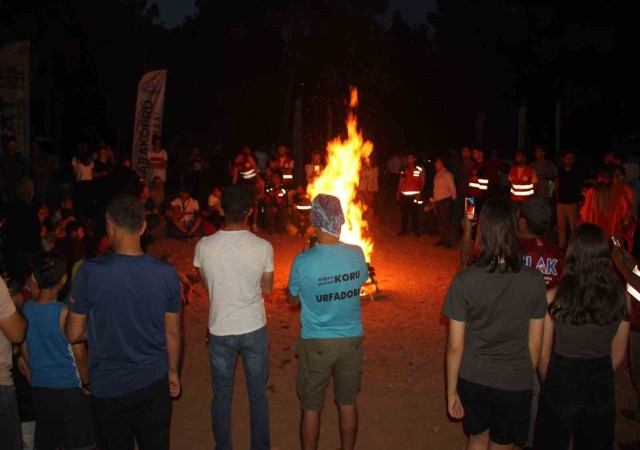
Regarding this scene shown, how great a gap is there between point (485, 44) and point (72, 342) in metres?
32.4

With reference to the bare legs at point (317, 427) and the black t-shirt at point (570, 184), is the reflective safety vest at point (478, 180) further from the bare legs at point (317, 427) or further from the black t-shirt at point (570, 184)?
the bare legs at point (317, 427)

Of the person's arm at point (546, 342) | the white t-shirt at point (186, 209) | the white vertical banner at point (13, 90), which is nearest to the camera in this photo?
the person's arm at point (546, 342)

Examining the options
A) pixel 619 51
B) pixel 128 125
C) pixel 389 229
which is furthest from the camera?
pixel 128 125

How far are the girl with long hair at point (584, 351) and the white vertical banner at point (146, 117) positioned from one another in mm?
14116

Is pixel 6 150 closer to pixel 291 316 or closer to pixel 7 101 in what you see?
pixel 7 101

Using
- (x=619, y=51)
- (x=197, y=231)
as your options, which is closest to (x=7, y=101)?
(x=197, y=231)

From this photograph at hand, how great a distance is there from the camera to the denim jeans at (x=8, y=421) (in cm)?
413

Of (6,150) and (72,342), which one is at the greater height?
(6,150)

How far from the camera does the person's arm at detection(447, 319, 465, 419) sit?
13.5 ft

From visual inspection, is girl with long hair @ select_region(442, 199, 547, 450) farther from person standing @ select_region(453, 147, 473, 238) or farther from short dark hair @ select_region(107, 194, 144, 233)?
person standing @ select_region(453, 147, 473, 238)

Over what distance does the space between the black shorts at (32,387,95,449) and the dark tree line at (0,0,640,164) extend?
56.1 feet

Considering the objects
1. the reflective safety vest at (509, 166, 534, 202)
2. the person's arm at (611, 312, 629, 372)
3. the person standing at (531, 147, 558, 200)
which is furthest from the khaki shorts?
the person standing at (531, 147, 558, 200)

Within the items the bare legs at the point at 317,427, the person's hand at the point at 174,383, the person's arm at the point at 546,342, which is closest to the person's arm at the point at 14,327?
the person's hand at the point at 174,383

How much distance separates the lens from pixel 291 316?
9.67m
